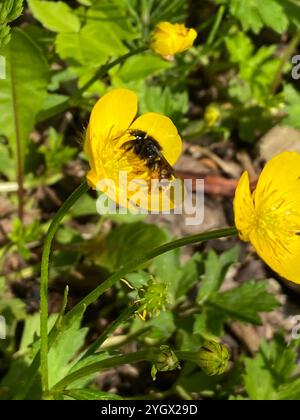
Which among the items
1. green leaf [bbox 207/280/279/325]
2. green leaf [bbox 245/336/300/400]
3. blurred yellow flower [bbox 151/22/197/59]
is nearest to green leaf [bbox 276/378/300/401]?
green leaf [bbox 245/336/300/400]

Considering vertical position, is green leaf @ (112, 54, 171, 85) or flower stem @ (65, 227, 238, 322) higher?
flower stem @ (65, 227, 238, 322)

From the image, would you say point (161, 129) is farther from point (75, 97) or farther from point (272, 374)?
point (272, 374)

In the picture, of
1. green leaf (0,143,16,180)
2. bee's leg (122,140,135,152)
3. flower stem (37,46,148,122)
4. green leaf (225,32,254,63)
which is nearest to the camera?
bee's leg (122,140,135,152)

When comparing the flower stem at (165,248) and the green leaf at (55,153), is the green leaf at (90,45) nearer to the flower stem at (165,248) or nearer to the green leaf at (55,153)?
the green leaf at (55,153)

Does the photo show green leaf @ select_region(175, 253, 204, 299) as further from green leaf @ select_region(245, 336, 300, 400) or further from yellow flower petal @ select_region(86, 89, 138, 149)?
yellow flower petal @ select_region(86, 89, 138, 149)

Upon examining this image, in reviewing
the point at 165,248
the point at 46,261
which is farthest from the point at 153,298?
the point at 46,261

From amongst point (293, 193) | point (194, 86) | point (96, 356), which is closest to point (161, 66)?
point (194, 86)
